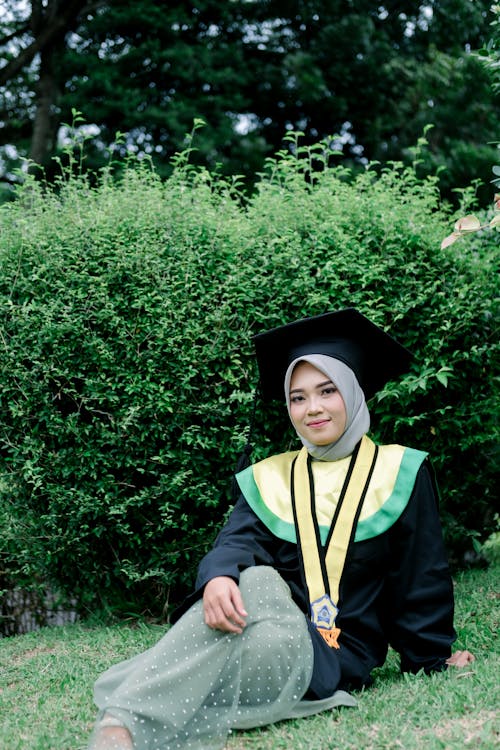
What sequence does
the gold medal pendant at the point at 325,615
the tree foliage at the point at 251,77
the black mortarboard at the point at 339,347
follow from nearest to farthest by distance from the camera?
the gold medal pendant at the point at 325,615 → the black mortarboard at the point at 339,347 → the tree foliage at the point at 251,77

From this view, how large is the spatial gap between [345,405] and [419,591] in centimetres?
76

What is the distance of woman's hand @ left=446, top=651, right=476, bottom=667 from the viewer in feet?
9.93

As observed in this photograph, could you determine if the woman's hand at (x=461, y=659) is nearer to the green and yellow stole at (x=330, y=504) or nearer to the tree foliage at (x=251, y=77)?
the green and yellow stole at (x=330, y=504)

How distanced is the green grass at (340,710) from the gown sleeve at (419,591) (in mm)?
110

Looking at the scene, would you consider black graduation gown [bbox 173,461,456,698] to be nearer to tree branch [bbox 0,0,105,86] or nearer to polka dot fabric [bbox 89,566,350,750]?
polka dot fabric [bbox 89,566,350,750]

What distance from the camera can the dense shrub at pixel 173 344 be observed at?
420 centimetres

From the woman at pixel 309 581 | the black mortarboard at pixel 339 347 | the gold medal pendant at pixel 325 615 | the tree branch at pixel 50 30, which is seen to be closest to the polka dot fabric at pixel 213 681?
the woman at pixel 309 581

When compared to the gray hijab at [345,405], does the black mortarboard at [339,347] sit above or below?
above

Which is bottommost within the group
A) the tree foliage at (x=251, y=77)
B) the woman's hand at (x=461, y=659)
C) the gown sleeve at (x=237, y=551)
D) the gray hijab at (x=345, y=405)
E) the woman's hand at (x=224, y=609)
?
the woman's hand at (x=461, y=659)

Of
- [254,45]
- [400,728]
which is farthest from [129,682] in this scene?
[254,45]

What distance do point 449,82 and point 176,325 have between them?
12163 mm

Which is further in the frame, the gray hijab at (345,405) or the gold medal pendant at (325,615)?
the gray hijab at (345,405)

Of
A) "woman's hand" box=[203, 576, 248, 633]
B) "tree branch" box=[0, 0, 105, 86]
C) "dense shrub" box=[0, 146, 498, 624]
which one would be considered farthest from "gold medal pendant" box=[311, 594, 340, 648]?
"tree branch" box=[0, 0, 105, 86]

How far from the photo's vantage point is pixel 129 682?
2.50 metres
